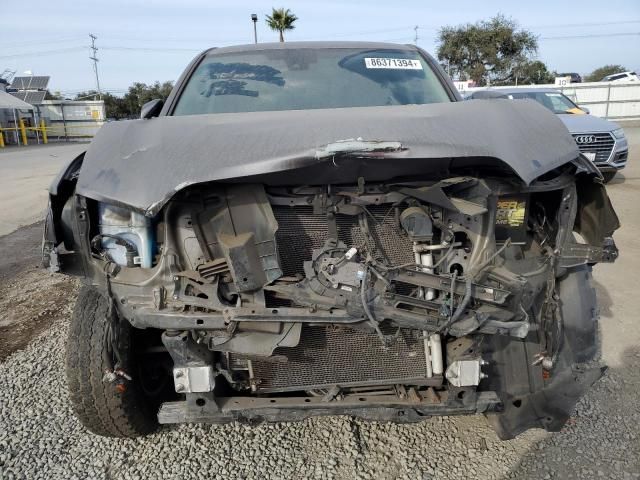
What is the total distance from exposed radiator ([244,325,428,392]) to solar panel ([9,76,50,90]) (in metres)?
41.9

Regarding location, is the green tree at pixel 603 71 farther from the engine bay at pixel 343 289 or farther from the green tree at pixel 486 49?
the engine bay at pixel 343 289

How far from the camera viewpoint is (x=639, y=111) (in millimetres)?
21656

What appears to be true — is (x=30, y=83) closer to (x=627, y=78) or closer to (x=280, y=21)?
(x=280, y=21)

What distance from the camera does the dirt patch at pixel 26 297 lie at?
385 cm

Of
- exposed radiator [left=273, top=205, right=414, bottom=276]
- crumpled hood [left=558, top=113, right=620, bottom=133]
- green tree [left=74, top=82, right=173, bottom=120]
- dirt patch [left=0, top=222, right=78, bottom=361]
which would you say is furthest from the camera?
green tree [left=74, top=82, right=173, bottom=120]

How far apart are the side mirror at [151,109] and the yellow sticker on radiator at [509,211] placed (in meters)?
2.04

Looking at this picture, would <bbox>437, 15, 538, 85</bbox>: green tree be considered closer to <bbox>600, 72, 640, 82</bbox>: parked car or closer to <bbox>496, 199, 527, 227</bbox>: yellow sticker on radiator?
<bbox>600, 72, 640, 82</bbox>: parked car

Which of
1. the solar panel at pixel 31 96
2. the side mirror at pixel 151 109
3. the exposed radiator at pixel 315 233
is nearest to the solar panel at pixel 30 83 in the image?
the solar panel at pixel 31 96

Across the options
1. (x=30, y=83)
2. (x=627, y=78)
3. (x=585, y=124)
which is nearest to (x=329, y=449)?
(x=585, y=124)

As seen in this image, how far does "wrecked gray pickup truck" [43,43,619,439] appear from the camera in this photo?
1.96 meters

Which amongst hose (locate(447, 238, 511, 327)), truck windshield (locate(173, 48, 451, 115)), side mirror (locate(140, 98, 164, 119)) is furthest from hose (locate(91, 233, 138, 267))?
hose (locate(447, 238, 511, 327))

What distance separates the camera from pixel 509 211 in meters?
Result: 2.28

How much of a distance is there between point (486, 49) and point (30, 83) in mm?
32690

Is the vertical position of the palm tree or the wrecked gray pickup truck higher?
the palm tree
